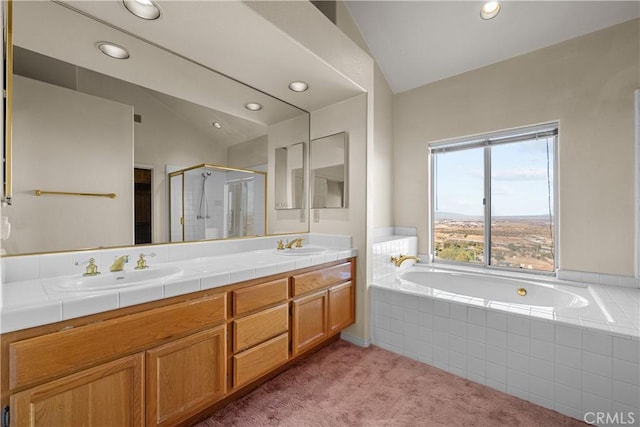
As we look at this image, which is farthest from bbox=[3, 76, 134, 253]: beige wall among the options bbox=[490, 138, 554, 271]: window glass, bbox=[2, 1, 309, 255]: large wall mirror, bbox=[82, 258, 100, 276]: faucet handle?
bbox=[490, 138, 554, 271]: window glass

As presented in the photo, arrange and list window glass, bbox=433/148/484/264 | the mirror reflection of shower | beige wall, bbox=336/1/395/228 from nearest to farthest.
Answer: the mirror reflection of shower
window glass, bbox=433/148/484/264
beige wall, bbox=336/1/395/228

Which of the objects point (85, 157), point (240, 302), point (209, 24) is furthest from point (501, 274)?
point (85, 157)

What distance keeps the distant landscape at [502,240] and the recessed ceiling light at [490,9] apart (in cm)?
185

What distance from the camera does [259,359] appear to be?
161 cm

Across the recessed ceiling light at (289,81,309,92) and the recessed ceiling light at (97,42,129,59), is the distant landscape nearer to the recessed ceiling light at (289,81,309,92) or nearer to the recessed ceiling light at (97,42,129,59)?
the recessed ceiling light at (289,81,309,92)

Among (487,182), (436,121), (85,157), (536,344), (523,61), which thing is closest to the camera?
(85,157)

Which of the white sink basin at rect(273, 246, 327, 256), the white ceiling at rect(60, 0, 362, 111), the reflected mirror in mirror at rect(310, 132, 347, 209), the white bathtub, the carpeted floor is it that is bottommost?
the carpeted floor

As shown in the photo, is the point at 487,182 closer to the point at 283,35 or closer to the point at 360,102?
the point at 360,102

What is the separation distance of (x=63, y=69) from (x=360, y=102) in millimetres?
1893

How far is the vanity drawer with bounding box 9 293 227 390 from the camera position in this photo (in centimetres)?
90

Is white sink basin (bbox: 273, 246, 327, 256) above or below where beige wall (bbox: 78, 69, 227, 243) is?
below

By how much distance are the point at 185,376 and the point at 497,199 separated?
3.08 metres

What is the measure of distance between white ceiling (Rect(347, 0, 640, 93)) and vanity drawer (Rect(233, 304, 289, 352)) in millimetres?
2746

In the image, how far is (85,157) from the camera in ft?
4.93
